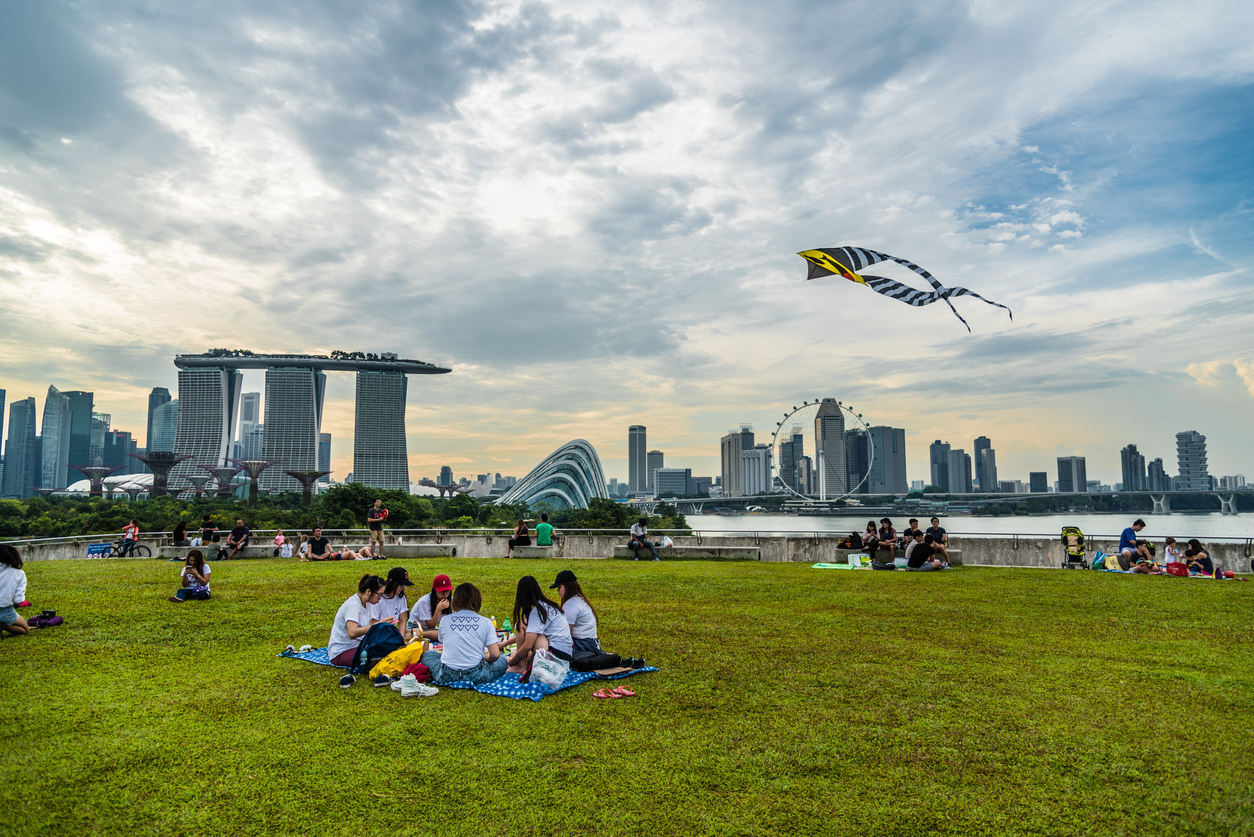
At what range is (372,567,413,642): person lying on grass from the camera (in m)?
8.11

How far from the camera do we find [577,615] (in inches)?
301

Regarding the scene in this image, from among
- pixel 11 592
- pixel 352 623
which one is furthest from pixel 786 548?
pixel 11 592

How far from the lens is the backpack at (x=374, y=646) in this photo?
7.20 m

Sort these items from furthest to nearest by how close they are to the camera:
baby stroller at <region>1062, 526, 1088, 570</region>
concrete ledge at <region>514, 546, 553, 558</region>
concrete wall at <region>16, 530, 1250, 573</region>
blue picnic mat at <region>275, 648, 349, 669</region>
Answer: concrete ledge at <region>514, 546, 553, 558</region> < concrete wall at <region>16, 530, 1250, 573</region> < baby stroller at <region>1062, 526, 1088, 570</region> < blue picnic mat at <region>275, 648, 349, 669</region>

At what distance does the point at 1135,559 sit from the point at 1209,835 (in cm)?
1528

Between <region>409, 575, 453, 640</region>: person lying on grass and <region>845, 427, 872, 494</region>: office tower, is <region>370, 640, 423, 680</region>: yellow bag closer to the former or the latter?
<region>409, 575, 453, 640</region>: person lying on grass

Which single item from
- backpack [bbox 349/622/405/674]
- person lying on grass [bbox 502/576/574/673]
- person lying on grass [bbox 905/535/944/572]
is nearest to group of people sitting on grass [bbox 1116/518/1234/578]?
person lying on grass [bbox 905/535/944/572]

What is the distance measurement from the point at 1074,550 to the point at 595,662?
15.3 meters

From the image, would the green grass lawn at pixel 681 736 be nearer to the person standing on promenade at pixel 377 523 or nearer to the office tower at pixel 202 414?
the person standing on promenade at pixel 377 523

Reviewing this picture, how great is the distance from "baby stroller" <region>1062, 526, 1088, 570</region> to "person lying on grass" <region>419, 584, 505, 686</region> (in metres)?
15.9

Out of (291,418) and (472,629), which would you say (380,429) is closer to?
(291,418)

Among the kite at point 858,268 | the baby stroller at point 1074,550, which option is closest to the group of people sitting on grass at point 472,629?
the kite at point 858,268

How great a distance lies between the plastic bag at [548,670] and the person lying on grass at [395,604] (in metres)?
2.06

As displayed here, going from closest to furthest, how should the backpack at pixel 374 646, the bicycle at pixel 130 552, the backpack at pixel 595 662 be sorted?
the backpack at pixel 595 662 → the backpack at pixel 374 646 → the bicycle at pixel 130 552
